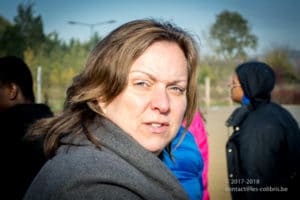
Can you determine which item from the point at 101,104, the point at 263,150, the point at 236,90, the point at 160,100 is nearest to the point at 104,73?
the point at 101,104

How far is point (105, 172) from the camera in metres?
1.17

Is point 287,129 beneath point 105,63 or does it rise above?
beneath

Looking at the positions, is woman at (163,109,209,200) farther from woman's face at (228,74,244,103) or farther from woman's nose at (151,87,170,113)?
woman's face at (228,74,244,103)

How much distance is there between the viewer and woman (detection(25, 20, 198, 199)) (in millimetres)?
1176

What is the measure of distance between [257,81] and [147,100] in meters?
2.38

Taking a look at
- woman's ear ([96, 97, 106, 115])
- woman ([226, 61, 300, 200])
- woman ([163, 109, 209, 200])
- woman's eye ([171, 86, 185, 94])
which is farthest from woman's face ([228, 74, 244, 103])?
woman's ear ([96, 97, 106, 115])

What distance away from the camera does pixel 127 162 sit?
4.27 ft

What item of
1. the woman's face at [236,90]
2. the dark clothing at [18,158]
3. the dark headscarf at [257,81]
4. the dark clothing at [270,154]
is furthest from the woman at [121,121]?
the woman's face at [236,90]

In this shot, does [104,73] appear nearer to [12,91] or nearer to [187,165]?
[187,165]

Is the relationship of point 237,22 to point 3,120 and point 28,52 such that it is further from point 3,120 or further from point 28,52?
point 3,120

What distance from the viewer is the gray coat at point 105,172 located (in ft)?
3.75

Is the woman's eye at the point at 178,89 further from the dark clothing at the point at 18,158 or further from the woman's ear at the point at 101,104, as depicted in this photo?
the dark clothing at the point at 18,158

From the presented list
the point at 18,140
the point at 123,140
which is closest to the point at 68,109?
the point at 123,140

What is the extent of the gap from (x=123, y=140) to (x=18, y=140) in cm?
153
